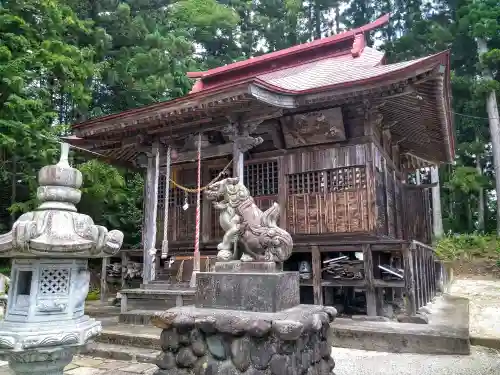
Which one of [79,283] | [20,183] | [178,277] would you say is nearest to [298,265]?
[178,277]

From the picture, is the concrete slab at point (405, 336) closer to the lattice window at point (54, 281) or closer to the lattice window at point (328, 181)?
the lattice window at point (328, 181)

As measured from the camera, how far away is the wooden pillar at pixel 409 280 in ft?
22.3

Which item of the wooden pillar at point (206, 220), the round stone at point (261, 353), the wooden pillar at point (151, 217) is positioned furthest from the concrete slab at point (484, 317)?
the wooden pillar at point (151, 217)

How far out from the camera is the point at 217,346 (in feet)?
13.3

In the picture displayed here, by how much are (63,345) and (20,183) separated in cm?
1353

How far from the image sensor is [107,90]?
1908 centimetres

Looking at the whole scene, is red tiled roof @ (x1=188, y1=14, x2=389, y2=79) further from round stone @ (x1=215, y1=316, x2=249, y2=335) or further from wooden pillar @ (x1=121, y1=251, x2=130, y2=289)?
round stone @ (x1=215, y1=316, x2=249, y2=335)

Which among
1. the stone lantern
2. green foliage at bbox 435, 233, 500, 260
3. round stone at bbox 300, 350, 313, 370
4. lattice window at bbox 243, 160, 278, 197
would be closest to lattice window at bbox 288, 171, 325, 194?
lattice window at bbox 243, 160, 278, 197

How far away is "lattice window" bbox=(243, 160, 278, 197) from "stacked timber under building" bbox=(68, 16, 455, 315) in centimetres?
3

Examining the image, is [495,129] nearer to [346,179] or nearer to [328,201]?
[346,179]

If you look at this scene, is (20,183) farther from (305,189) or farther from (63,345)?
(63,345)

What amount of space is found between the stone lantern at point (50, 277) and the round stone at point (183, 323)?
81 cm

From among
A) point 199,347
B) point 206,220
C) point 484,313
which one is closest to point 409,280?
point 484,313

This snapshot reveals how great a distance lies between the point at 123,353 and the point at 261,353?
128 inches
